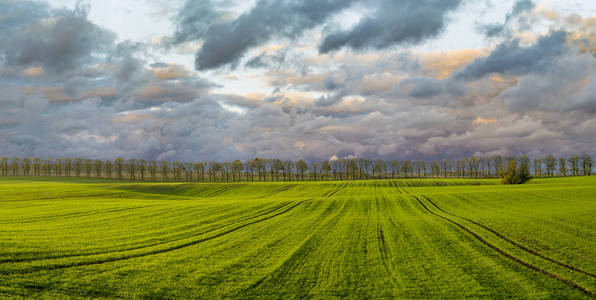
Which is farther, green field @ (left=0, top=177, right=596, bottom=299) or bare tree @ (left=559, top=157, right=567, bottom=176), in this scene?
bare tree @ (left=559, top=157, right=567, bottom=176)

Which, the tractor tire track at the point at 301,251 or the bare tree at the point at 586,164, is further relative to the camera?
the bare tree at the point at 586,164

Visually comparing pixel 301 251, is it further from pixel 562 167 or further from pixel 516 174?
pixel 562 167

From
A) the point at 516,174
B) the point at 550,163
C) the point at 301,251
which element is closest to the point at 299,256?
the point at 301,251

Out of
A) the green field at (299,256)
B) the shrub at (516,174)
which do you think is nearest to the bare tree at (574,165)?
the shrub at (516,174)

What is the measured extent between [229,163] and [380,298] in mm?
188928

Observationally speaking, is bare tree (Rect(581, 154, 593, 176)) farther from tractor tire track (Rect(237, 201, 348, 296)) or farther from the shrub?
tractor tire track (Rect(237, 201, 348, 296))

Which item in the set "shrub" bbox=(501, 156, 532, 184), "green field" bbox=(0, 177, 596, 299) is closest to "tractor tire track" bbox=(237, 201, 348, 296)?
"green field" bbox=(0, 177, 596, 299)

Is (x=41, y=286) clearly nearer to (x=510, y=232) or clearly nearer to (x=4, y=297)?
(x=4, y=297)

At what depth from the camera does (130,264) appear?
62.0 ft

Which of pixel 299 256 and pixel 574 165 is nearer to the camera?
pixel 299 256

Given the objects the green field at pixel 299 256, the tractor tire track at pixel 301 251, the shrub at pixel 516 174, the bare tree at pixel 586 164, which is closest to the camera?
the green field at pixel 299 256

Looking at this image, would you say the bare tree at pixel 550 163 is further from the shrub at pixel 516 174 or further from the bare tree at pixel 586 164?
the shrub at pixel 516 174

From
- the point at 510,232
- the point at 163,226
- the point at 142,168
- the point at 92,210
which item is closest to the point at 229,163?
the point at 142,168

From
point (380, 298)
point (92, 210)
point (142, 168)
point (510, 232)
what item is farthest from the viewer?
point (142, 168)
